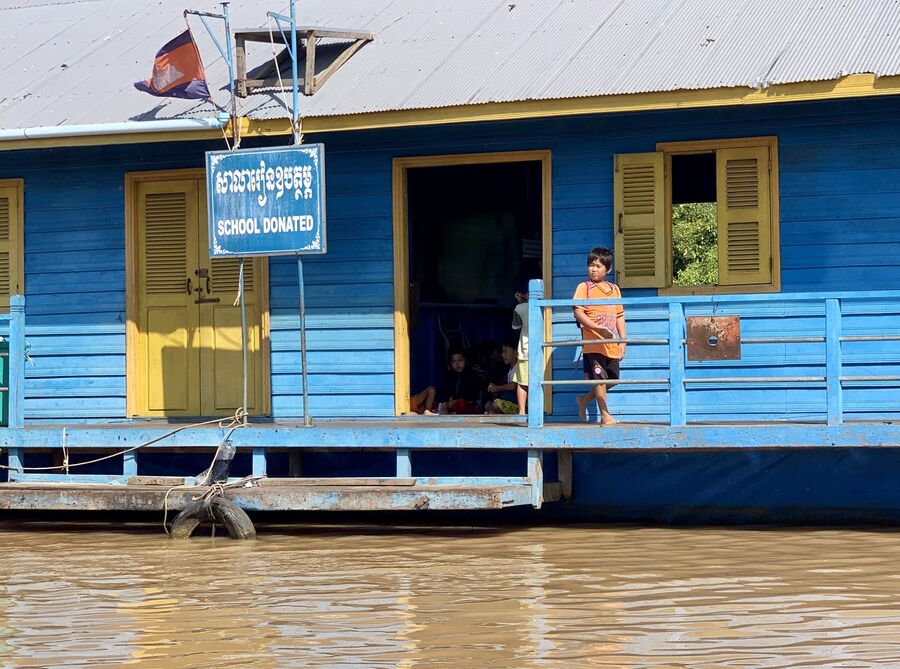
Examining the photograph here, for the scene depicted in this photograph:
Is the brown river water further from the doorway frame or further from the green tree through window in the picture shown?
the green tree through window

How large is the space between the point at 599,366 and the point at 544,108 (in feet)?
6.27

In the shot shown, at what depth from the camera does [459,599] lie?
7988 millimetres

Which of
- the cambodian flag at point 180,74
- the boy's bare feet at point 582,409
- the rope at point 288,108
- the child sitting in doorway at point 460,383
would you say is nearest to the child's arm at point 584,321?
the boy's bare feet at point 582,409

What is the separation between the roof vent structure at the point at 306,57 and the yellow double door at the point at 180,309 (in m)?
1.15

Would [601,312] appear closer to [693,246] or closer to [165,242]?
[165,242]

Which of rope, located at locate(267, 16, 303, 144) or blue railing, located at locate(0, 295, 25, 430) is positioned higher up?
rope, located at locate(267, 16, 303, 144)

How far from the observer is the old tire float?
10.4 metres

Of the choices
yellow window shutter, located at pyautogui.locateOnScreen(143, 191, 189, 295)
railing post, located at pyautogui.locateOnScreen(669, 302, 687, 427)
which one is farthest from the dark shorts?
yellow window shutter, located at pyautogui.locateOnScreen(143, 191, 189, 295)

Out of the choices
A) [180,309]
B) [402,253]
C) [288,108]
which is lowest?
[180,309]

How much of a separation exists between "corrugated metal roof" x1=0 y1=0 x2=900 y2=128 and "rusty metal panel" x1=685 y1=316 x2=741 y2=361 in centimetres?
164

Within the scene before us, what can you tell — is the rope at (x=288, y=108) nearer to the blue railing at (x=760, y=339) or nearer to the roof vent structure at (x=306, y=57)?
the roof vent structure at (x=306, y=57)

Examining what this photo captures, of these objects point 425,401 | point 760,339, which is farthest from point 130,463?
point 760,339

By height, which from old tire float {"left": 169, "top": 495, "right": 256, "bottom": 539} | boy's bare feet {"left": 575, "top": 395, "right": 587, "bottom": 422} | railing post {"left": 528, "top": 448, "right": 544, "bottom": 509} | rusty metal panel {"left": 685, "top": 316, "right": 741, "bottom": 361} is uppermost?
rusty metal panel {"left": 685, "top": 316, "right": 741, "bottom": 361}

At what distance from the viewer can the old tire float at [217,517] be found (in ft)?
34.1
